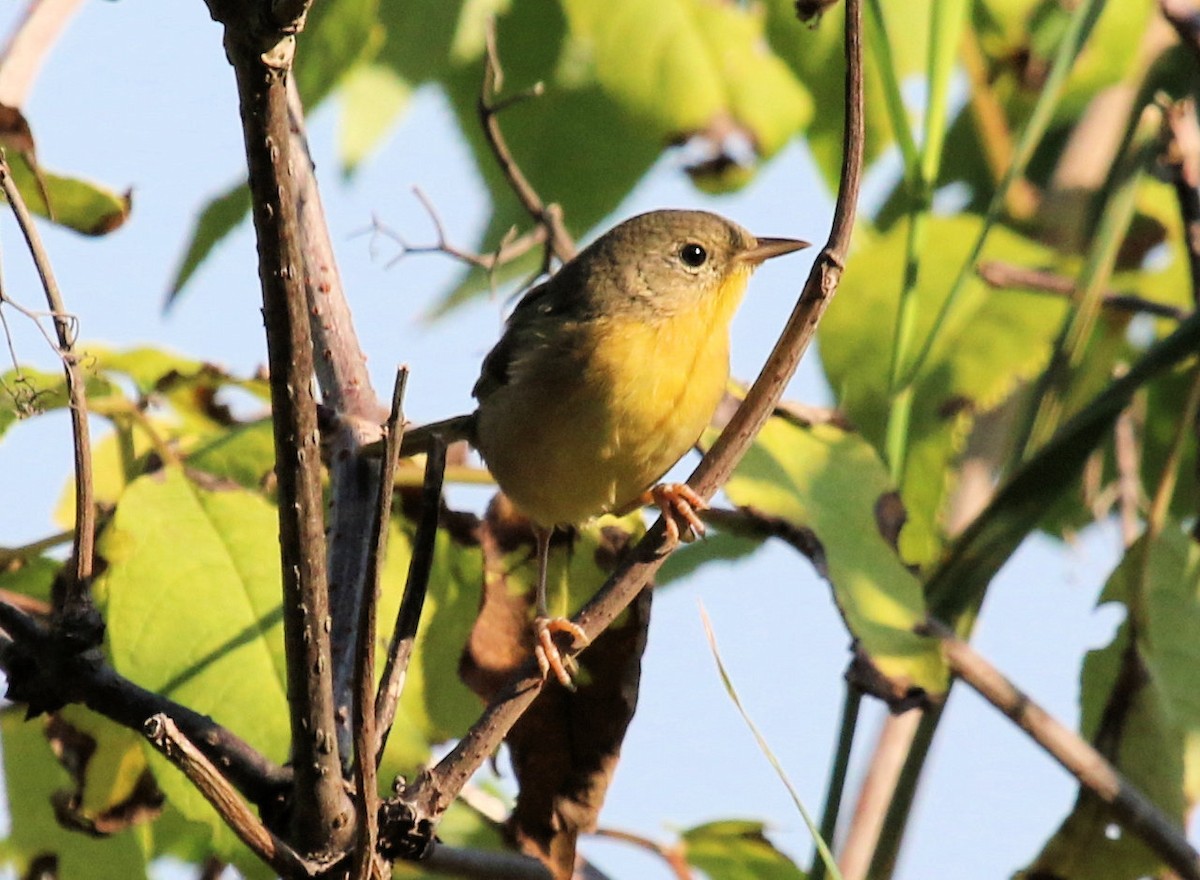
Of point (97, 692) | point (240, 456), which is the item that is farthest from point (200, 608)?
point (97, 692)

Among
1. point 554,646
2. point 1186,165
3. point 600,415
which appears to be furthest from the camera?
point 600,415

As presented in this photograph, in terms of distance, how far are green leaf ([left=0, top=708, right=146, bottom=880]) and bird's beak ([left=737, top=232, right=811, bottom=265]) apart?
2.02 meters

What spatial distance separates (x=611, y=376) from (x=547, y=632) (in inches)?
44.7

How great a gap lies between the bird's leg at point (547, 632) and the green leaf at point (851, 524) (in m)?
0.35

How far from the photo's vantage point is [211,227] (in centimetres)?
308

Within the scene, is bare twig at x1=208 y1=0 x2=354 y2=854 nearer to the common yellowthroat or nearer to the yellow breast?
the common yellowthroat

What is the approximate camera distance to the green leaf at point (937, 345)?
3398 millimetres

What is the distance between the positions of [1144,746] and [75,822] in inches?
77.8

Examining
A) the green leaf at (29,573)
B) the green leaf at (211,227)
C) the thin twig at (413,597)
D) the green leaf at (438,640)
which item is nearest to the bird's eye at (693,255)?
the green leaf at (211,227)

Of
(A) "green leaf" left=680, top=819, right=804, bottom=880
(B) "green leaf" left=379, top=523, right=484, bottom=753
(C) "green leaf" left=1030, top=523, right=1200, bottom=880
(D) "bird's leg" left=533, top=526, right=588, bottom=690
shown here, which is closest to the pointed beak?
(C) "green leaf" left=1030, top=523, right=1200, bottom=880

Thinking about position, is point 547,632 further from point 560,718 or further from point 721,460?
point 721,460

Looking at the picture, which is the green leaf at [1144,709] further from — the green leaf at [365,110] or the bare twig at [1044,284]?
the green leaf at [365,110]

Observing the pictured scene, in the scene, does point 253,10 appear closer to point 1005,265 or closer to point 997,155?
point 1005,265

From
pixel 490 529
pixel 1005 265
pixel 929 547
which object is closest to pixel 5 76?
pixel 490 529
